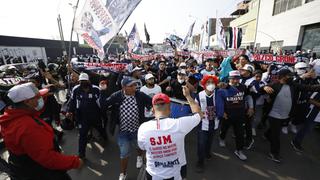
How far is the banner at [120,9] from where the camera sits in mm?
4566

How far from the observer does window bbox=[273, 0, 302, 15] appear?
20878 millimetres

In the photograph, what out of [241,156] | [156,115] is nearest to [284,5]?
[241,156]

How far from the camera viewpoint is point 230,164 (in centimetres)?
425

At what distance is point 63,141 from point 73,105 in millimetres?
1703

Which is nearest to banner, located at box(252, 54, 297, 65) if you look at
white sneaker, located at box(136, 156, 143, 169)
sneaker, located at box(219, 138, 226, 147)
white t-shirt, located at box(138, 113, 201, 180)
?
sneaker, located at box(219, 138, 226, 147)

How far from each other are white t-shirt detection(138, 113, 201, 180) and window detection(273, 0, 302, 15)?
24372mm

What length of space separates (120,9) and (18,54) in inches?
638

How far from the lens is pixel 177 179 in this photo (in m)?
2.29

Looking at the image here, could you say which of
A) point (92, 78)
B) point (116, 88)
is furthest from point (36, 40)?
point (116, 88)

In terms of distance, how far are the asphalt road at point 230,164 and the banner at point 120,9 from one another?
3.14m

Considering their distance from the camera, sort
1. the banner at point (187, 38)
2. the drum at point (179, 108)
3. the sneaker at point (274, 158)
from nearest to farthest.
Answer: the drum at point (179, 108), the sneaker at point (274, 158), the banner at point (187, 38)

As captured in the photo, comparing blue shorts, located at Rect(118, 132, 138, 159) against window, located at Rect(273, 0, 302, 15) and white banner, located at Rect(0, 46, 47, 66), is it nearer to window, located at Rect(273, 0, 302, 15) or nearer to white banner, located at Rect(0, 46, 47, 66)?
white banner, located at Rect(0, 46, 47, 66)

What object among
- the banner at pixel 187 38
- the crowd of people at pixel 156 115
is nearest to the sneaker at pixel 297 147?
the crowd of people at pixel 156 115

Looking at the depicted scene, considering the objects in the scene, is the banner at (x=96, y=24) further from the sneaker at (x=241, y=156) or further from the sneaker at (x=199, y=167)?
the sneaker at (x=241, y=156)
